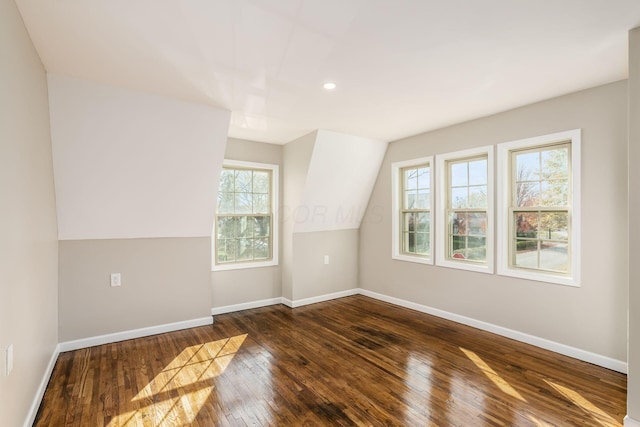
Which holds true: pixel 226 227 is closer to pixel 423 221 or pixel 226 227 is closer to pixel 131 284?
pixel 131 284

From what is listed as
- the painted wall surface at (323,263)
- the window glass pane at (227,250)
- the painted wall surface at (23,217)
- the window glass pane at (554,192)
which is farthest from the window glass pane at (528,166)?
the painted wall surface at (23,217)

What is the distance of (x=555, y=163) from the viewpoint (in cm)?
330

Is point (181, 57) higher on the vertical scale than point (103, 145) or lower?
higher

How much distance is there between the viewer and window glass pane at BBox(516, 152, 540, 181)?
3.43 metres

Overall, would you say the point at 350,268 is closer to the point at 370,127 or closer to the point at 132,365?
the point at 370,127

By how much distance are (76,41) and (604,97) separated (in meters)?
4.15

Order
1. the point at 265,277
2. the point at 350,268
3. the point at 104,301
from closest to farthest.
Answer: the point at 104,301 → the point at 265,277 → the point at 350,268

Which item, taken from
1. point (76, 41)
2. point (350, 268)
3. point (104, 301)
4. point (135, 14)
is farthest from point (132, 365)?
point (350, 268)

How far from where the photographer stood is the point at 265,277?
15.8 feet

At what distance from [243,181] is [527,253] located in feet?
11.9

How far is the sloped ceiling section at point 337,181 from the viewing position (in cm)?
443

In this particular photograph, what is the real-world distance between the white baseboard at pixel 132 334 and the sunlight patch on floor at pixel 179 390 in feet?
2.06

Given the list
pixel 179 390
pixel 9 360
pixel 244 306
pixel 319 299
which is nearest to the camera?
pixel 9 360

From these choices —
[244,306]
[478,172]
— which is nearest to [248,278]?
[244,306]
